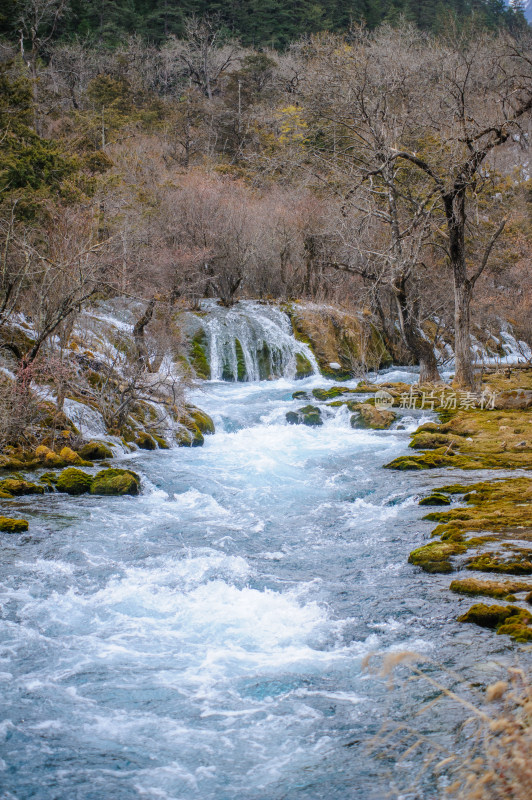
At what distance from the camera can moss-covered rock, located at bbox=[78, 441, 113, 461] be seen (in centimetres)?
1394

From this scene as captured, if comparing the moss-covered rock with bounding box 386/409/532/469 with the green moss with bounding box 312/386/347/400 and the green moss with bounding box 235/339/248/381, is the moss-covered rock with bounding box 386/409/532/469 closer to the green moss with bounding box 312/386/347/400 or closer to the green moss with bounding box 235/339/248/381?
the green moss with bounding box 312/386/347/400

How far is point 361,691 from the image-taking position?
5.45 m

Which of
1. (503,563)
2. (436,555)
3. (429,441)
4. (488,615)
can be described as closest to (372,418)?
(429,441)

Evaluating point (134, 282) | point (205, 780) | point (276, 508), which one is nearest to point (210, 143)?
point (134, 282)

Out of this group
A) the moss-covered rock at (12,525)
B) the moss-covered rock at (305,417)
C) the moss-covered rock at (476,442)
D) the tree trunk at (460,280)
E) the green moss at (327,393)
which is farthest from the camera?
the green moss at (327,393)

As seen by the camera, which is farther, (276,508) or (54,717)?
(276,508)

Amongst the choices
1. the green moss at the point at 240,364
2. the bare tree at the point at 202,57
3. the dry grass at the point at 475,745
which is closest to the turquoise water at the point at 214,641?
the dry grass at the point at 475,745

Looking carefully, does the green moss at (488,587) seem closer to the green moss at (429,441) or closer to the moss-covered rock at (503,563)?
the moss-covered rock at (503,563)

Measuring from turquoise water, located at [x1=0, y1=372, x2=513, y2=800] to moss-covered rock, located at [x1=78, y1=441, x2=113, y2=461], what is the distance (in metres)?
2.67

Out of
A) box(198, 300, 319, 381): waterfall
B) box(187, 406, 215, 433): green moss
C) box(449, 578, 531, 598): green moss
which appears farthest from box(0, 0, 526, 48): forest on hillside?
box(449, 578, 531, 598): green moss

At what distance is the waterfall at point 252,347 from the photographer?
25906 millimetres

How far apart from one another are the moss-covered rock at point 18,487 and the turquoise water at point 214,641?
0.52 metres

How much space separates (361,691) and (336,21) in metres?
67.4

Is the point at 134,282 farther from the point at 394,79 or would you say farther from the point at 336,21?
the point at 336,21
